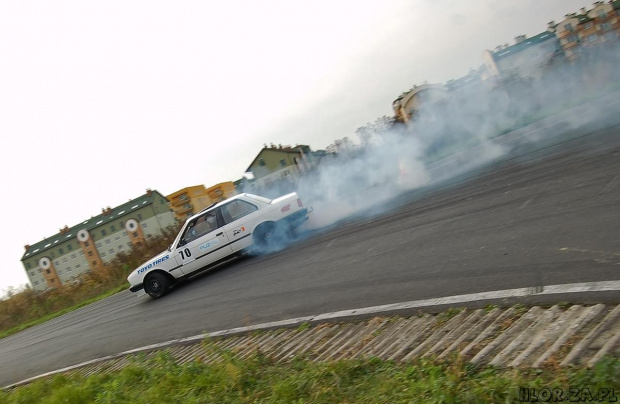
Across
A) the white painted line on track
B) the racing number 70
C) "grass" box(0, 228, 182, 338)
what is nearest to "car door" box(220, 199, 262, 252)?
the racing number 70

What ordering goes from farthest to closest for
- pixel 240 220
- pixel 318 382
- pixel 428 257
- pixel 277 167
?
pixel 277 167
pixel 240 220
pixel 428 257
pixel 318 382

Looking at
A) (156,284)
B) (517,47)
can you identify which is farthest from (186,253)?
(517,47)

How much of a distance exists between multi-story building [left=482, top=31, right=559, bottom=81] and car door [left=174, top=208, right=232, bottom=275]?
16.7m

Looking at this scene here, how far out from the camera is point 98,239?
82125 mm

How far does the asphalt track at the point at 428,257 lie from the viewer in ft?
17.0

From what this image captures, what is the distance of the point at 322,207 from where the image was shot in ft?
53.1

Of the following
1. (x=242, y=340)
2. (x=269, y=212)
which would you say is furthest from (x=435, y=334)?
(x=269, y=212)

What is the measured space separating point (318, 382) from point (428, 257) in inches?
125

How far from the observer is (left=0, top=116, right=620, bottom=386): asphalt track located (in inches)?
204

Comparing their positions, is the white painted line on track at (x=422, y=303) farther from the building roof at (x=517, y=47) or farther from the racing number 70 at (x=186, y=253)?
the building roof at (x=517, y=47)

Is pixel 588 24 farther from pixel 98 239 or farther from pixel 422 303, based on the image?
pixel 98 239

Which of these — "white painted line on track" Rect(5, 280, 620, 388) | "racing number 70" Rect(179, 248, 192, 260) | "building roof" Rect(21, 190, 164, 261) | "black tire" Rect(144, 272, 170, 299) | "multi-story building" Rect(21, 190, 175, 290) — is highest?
"building roof" Rect(21, 190, 164, 261)

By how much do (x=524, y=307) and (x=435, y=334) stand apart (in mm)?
836

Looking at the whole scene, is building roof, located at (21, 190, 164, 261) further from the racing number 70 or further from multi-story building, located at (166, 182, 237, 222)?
the racing number 70
